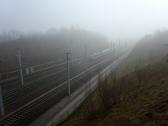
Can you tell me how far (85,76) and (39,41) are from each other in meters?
23.1

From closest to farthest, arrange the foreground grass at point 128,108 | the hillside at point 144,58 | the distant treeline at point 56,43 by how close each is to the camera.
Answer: the foreground grass at point 128,108
the hillside at point 144,58
the distant treeline at point 56,43

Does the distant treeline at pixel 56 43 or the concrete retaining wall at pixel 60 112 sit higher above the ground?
the distant treeline at pixel 56 43

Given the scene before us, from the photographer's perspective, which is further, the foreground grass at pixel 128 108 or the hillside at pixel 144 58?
the hillside at pixel 144 58

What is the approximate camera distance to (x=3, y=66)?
16.6 m

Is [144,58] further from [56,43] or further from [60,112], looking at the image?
[56,43]

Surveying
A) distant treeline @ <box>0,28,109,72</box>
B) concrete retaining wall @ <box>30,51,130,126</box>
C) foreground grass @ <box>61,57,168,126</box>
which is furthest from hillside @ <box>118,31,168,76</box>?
distant treeline @ <box>0,28,109,72</box>

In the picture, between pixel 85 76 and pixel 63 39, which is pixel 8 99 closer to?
pixel 85 76

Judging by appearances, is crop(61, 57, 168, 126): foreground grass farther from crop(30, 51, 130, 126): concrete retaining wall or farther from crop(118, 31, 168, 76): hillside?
crop(118, 31, 168, 76): hillside

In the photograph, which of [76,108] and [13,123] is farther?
[76,108]

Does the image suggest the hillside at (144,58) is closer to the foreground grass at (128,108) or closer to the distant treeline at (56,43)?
the foreground grass at (128,108)

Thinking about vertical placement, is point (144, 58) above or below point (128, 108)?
below

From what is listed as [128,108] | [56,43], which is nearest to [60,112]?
[128,108]

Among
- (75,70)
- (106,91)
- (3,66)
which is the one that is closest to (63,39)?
(75,70)

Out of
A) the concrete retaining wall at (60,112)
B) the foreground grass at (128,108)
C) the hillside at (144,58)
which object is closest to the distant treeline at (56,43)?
the hillside at (144,58)
